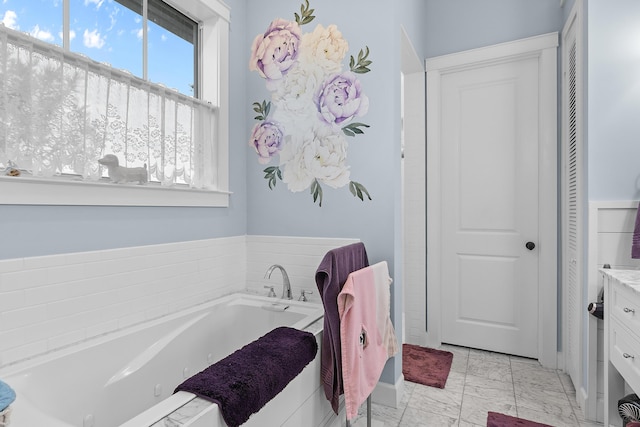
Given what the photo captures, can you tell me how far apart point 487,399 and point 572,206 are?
1.34 meters

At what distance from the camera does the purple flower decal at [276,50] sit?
7.75 ft

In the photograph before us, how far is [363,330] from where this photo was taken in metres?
1.67

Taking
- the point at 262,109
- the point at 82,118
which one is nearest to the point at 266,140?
the point at 262,109

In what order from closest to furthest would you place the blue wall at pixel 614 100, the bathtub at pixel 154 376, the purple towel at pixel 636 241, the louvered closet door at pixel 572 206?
1. the bathtub at pixel 154 376
2. the purple towel at pixel 636 241
3. the blue wall at pixel 614 100
4. the louvered closet door at pixel 572 206

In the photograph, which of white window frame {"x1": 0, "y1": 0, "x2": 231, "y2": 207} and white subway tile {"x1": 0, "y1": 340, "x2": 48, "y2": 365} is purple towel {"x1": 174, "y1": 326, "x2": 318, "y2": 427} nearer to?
white subway tile {"x1": 0, "y1": 340, "x2": 48, "y2": 365}

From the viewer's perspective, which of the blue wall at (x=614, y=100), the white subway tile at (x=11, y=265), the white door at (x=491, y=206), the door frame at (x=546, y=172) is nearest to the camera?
the white subway tile at (x=11, y=265)

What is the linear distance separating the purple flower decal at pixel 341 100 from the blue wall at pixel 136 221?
623 mm

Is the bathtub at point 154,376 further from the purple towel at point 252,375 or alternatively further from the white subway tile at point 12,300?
the white subway tile at point 12,300

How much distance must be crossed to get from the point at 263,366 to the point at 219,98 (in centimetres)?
171

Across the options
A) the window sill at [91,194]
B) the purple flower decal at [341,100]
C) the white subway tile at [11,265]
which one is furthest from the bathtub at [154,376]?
the purple flower decal at [341,100]

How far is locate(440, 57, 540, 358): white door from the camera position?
2723mm

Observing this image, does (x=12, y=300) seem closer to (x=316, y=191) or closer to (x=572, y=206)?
(x=316, y=191)

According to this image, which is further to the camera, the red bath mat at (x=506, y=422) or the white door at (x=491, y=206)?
the white door at (x=491, y=206)

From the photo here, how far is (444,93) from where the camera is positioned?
9.87 ft
